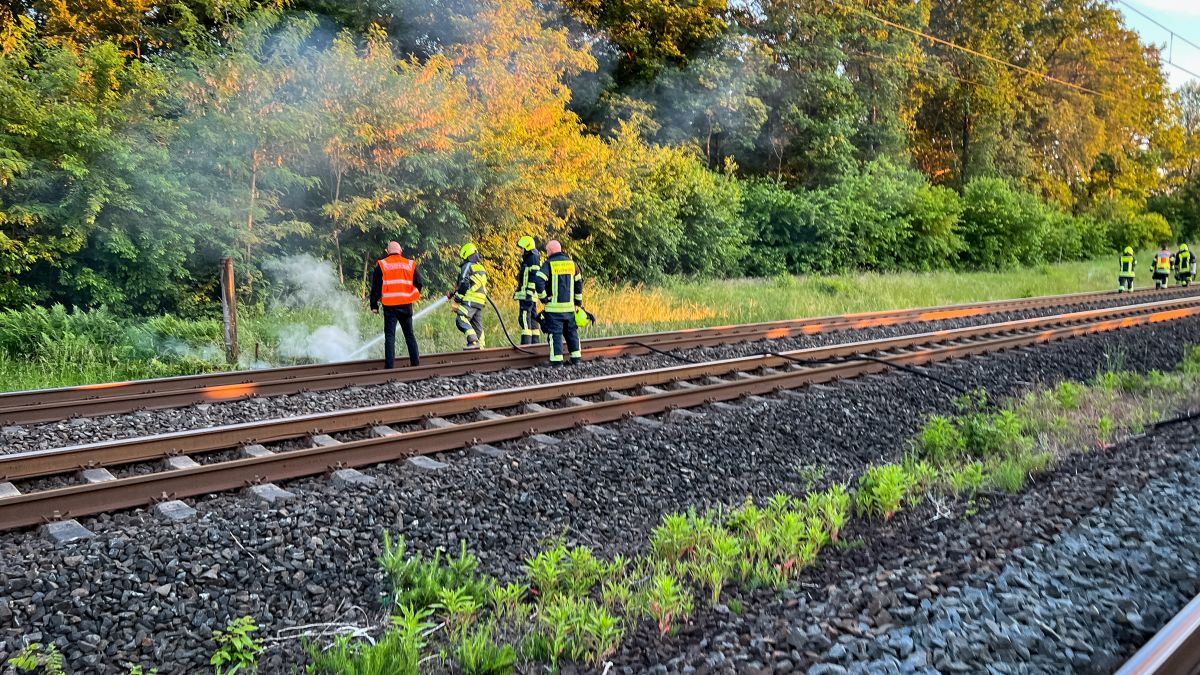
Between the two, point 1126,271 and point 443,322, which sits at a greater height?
point 1126,271

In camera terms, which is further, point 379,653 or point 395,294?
point 395,294

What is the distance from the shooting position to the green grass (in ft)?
38.9

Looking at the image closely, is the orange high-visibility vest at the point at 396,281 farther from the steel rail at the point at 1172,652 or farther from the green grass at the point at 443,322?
the steel rail at the point at 1172,652

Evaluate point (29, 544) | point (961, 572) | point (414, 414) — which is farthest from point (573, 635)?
point (414, 414)

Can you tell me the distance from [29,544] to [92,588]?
79cm

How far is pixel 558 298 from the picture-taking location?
38.2ft

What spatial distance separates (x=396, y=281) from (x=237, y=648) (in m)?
7.34

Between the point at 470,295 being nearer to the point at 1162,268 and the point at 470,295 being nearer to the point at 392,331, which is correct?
the point at 392,331

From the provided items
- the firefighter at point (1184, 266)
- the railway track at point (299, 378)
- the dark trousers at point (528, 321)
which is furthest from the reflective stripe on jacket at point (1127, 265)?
the dark trousers at point (528, 321)

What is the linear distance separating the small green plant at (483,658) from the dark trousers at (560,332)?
24.2 ft

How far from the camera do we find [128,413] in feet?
28.8

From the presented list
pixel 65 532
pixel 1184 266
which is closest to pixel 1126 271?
pixel 1184 266

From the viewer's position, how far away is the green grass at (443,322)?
38.9 ft

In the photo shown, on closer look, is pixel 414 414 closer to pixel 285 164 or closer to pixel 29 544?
pixel 29 544
